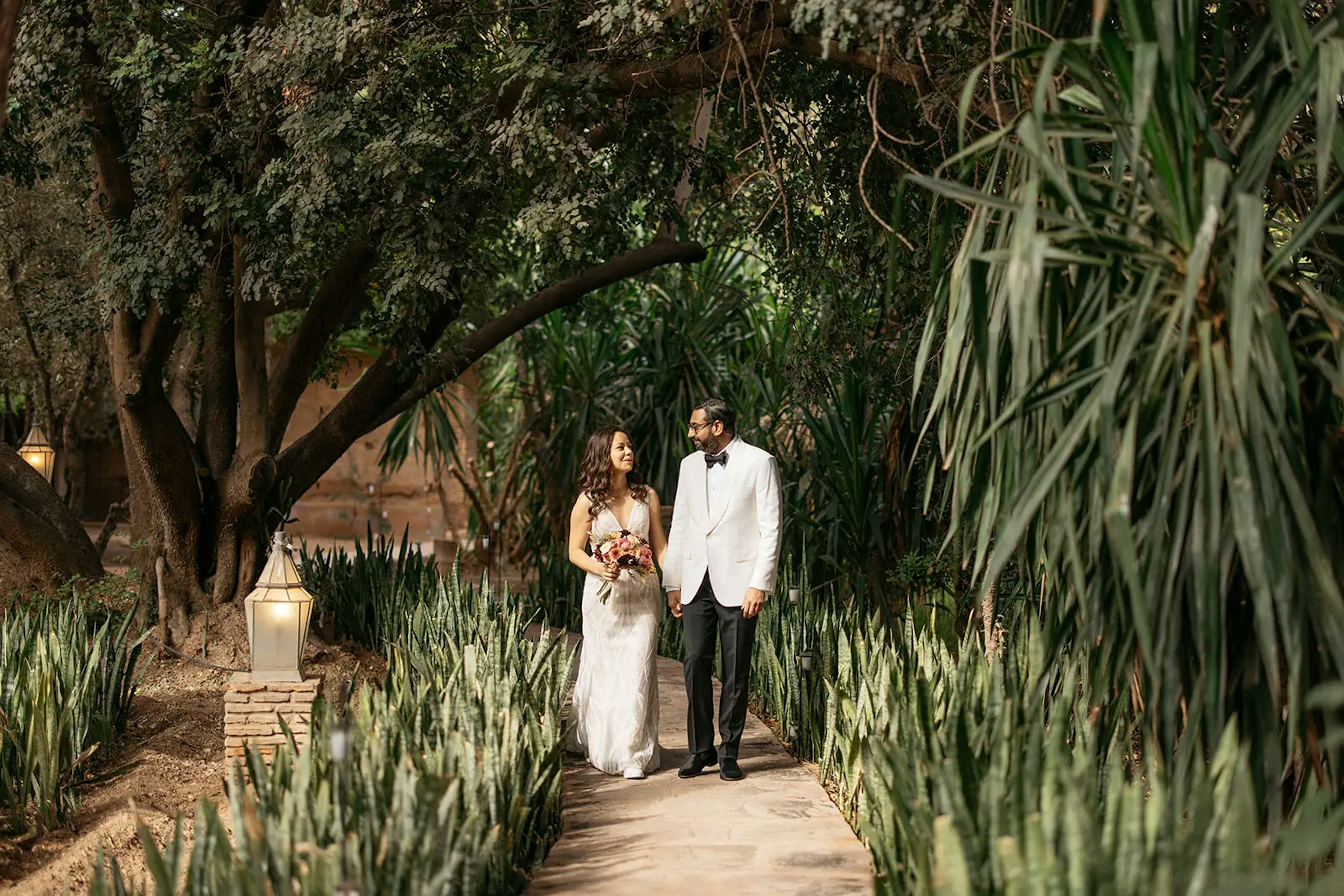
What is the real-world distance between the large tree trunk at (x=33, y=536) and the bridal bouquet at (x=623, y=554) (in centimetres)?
440

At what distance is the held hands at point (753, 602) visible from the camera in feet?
16.6

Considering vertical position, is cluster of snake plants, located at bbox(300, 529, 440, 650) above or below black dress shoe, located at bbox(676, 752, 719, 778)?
above

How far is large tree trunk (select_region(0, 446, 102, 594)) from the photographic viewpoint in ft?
26.7

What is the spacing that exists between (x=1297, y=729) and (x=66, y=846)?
4.61 metres

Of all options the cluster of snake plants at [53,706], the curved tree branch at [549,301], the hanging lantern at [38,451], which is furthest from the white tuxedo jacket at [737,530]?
the hanging lantern at [38,451]

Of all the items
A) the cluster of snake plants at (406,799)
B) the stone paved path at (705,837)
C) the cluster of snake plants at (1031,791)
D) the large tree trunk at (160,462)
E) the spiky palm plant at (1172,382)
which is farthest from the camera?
the large tree trunk at (160,462)

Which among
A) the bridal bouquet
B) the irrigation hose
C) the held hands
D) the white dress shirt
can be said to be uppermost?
the white dress shirt

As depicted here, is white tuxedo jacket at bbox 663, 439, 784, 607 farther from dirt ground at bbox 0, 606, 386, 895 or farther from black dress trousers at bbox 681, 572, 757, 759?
dirt ground at bbox 0, 606, 386, 895

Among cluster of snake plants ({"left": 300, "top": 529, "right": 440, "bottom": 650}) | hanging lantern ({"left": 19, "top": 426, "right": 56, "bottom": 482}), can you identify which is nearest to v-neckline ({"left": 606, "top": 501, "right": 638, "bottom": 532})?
cluster of snake plants ({"left": 300, "top": 529, "right": 440, "bottom": 650})

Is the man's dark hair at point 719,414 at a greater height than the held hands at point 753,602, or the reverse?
the man's dark hair at point 719,414

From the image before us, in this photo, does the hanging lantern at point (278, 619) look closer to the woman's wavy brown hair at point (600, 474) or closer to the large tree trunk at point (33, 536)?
the woman's wavy brown hair at point (600, 474)

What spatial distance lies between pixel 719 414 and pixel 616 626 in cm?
105

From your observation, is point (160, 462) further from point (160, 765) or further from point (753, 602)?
point (753, 602)

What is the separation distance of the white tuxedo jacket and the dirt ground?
69.0 inches
